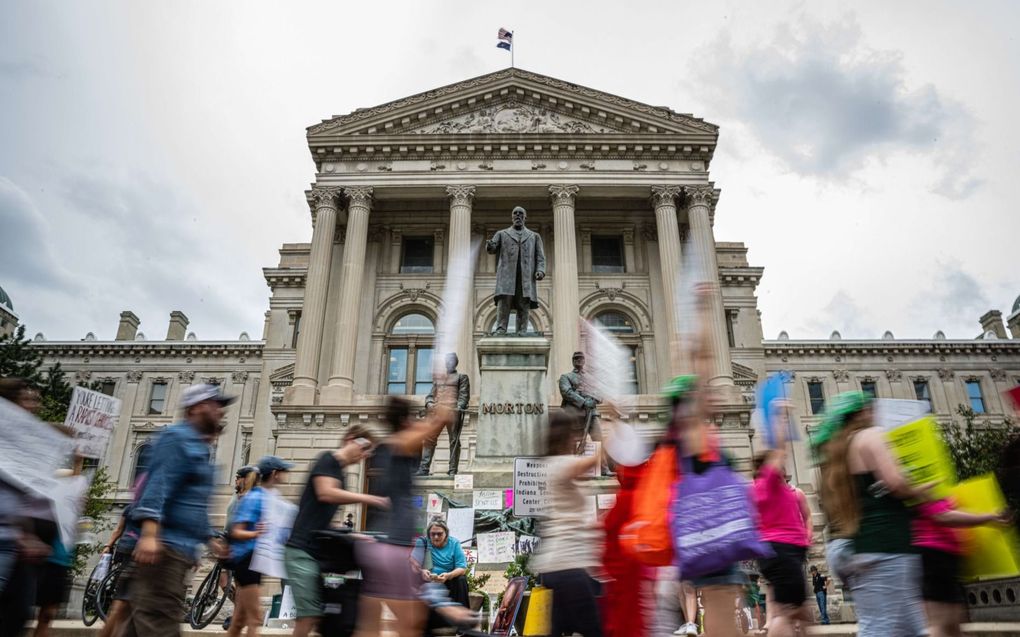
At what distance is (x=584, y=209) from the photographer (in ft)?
112

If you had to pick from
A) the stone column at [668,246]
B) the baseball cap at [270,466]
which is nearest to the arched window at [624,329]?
the stone column at [668,246]

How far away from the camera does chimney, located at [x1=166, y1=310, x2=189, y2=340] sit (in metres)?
52.3

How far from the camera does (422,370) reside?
31812 mm

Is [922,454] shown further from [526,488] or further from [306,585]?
[526,488]

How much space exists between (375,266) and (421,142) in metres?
6.53

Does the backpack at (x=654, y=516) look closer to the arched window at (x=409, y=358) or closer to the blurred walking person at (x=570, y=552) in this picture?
the blurred walking person at (x=570, y=552)

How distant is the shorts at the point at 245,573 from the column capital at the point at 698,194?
95.9 feet

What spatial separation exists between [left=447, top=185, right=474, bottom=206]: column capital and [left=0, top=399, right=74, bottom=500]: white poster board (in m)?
27.2

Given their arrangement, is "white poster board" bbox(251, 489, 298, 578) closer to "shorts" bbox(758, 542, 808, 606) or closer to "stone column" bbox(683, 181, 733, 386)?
"shorts" bbox(758, 542, 808, 606)

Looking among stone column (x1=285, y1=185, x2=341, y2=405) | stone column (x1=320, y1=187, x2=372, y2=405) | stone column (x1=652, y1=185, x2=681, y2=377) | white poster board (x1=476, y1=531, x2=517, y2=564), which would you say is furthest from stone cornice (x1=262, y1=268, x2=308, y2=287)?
white poster board (x1=476, y1=531, x2=517, y2=564)

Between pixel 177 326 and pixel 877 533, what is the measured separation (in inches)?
2232

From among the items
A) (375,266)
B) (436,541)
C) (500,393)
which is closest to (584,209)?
(375,266)

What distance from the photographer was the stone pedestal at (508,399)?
11.1 meters

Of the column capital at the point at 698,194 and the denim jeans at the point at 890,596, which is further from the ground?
the column capital at the point at 698,194
